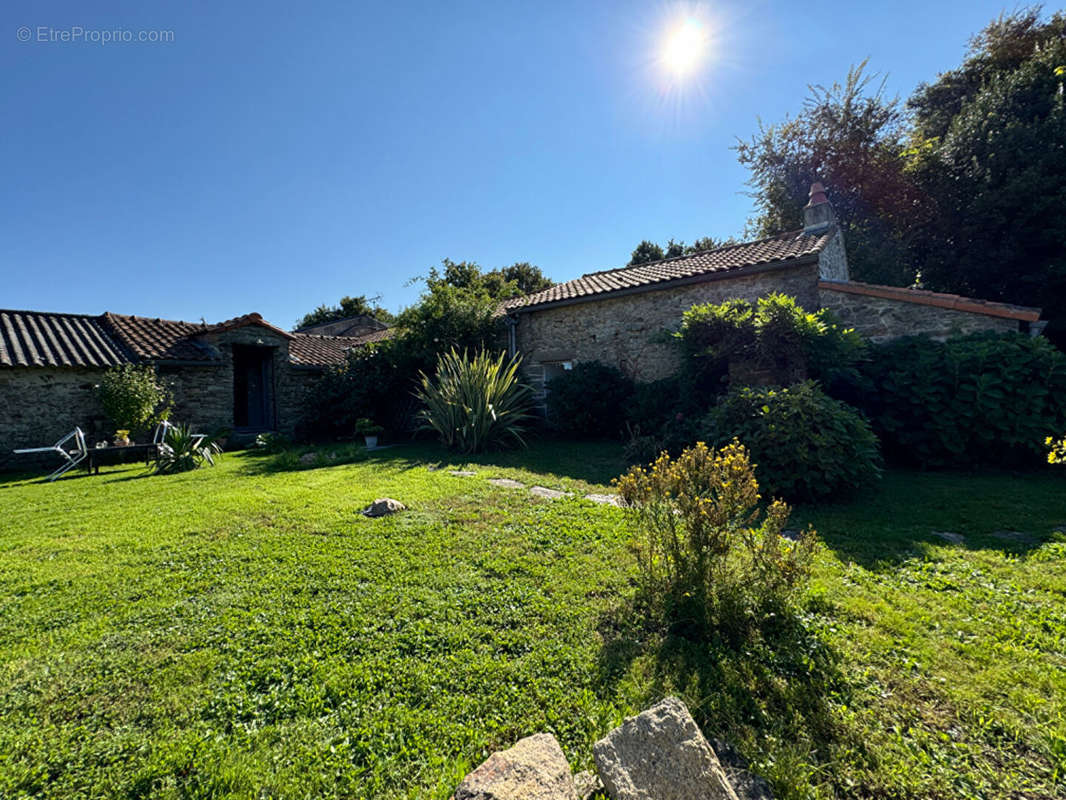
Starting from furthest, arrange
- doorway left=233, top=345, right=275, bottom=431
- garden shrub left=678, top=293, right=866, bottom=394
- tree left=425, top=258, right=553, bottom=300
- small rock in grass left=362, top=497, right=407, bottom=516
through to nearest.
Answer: tree left=425, top=258, right=553, bottom=300 < doorway left=233, top=345, right=275, bottom=431 < garden shrub left=678, top=293, right=866, bottom=394 < small rock in grass left=362, top=497, right=407, bottom=516

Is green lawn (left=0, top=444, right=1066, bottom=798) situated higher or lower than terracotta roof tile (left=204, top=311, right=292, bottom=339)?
lower

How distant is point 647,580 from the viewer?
9.61 ft

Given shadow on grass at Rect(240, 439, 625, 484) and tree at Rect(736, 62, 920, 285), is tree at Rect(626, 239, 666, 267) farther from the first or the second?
shadow on grass at Rect(240, 439, 625, 484)

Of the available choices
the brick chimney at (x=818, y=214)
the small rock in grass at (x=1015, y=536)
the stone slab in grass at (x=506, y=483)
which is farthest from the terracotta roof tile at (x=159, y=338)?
the brick chimney at (x=818, y=214)

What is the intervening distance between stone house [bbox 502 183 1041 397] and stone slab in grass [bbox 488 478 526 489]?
14.3 feet

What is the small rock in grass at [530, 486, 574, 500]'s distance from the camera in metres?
5.58

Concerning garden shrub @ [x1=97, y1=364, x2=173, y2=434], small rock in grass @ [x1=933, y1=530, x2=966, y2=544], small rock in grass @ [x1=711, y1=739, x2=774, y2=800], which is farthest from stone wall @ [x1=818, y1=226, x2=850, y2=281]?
garden shrub @ [x1=97, y1=364, x2=173, y2=434]

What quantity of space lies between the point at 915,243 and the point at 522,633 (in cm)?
1837

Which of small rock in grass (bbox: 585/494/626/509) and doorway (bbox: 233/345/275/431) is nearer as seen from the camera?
small rock in grass (bbox: 585/494/626/509)

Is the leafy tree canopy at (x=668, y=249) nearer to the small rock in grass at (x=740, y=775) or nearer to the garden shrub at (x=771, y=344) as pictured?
the garden shrub at (x=771, y=344)

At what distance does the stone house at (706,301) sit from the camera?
7398 millimetres

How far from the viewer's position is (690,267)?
10.6 metres

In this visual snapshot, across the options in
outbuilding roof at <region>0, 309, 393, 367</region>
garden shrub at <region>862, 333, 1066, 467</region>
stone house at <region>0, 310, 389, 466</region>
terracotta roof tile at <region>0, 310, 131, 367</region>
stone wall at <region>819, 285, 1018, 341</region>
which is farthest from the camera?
outbuilding roof at <region>0, 309, 393, 367</region>

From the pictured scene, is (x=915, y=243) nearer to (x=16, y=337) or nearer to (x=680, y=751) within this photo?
(x=680, y=751)
